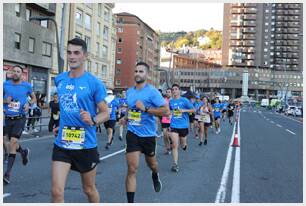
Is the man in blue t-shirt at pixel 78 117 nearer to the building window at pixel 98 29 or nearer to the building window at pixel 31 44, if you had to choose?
the building window at pixel 31 44

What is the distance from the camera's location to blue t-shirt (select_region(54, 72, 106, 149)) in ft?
15.4

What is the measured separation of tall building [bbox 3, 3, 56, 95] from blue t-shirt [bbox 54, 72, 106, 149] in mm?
26804

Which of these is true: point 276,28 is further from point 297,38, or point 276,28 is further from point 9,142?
point 9,142

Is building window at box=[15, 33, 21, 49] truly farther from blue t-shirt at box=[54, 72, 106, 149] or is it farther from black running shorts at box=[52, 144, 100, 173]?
black running shorts at box=[52, 144, 100, 173]

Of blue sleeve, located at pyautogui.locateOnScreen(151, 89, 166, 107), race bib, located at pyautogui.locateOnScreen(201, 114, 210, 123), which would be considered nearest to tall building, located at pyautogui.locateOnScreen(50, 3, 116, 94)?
race bib, located at pyautogui.locateOnScreen(201, 114, 210, 123)

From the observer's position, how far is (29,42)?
35.3 m

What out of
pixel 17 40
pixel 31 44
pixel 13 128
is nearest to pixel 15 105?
pixel 13 128

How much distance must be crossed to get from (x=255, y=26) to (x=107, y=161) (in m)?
147

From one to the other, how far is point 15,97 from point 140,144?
9.03 feet

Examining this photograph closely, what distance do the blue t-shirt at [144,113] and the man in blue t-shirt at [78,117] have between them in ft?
5.47

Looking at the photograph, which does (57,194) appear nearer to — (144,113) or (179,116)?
(144,113)

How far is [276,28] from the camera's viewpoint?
154250mm

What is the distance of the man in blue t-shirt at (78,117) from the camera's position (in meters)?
4.68

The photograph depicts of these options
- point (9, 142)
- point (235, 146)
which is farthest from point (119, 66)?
point (9, 142)
